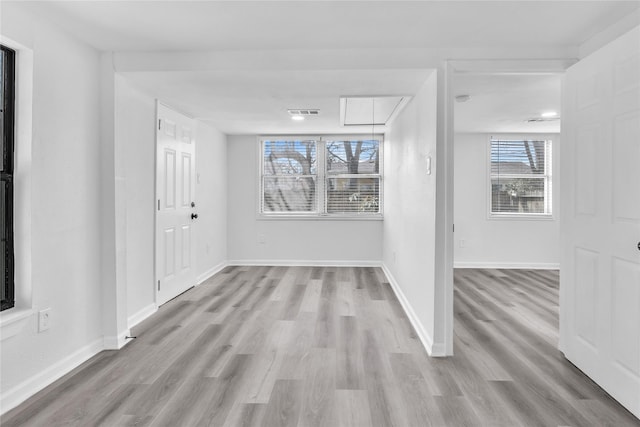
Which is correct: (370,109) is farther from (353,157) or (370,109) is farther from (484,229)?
(484,229)

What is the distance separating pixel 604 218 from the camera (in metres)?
2.19

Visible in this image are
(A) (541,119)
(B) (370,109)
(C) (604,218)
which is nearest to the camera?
(C) (604,218)

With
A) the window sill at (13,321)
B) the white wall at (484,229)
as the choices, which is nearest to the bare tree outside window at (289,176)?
the white wall at (484,229)

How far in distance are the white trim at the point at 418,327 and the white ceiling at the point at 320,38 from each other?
6.57ft

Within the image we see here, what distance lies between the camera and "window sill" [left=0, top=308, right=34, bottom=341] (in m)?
1.92

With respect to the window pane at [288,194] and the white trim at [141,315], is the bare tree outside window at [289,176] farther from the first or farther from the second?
the white trim at [141,315]

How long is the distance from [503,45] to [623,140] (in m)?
1.04

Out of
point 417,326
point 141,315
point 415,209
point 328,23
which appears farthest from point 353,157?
point 141,315

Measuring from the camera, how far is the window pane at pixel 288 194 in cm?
602

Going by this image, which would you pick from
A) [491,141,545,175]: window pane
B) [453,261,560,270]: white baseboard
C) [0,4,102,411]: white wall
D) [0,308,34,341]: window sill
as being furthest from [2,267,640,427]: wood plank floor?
[491,141,545,175]: window pane

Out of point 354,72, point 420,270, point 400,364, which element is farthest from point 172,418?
point 354,72

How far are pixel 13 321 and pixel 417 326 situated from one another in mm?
2777

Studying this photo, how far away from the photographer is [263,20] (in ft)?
7.30

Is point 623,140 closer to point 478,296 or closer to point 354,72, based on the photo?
point 354,72
